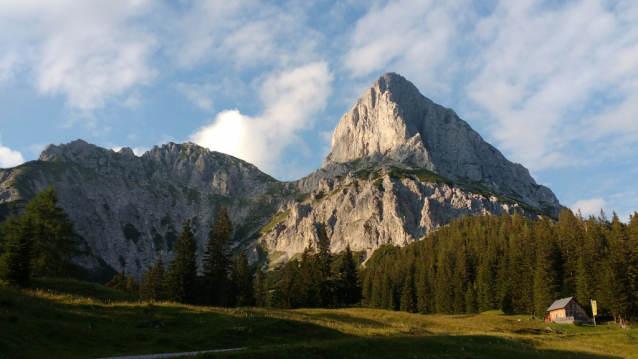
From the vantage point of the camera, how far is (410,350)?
30.0 metres

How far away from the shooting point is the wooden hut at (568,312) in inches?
2699

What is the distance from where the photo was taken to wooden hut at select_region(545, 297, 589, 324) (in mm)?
68556

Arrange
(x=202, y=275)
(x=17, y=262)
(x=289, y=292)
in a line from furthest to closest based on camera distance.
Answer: (x=289, y=292)
(x=202, y=275)
(x=17, y=262)

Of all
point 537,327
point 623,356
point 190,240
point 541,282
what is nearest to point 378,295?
point 541,282

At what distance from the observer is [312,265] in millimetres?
78938

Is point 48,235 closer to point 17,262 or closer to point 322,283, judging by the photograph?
point 17,262

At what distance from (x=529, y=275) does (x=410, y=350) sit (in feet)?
240

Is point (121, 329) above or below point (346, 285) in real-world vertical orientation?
below

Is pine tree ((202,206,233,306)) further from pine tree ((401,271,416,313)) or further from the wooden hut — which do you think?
pine tree ((401,271,416,313))

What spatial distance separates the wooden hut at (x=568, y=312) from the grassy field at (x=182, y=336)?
2627 centimetres

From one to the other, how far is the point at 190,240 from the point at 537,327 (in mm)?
58328

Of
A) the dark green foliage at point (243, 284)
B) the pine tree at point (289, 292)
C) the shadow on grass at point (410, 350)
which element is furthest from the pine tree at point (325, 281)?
the shadow on grass at point (410, 350)

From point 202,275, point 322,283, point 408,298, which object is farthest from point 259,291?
point 408,298

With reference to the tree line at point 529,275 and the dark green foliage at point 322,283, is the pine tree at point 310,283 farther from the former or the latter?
the tree line at point 529,275
